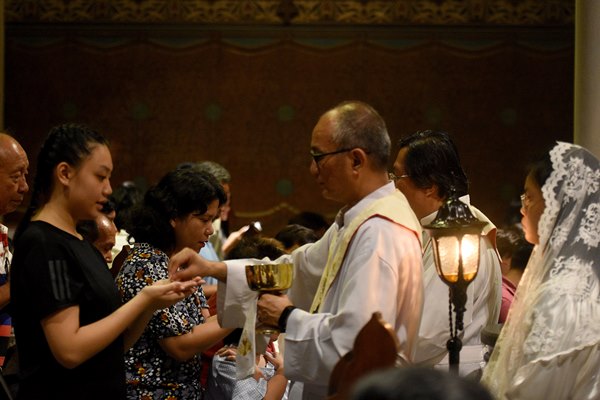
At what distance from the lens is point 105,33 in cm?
970

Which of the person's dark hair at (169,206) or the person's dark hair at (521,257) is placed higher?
the person's dark hair at (169,206)

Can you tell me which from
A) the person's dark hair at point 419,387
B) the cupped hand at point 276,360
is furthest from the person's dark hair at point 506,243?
the person's dark hair at point 419,387

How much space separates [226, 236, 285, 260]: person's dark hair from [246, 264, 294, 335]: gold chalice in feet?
5.16

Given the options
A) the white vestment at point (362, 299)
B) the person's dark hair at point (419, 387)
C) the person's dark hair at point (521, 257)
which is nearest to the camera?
the person's dark hair at point (419, 387)

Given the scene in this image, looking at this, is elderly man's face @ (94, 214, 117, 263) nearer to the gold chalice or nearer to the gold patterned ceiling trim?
the gold chalice

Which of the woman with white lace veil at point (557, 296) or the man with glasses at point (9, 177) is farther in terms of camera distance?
the man with glasses at point (9, 177)

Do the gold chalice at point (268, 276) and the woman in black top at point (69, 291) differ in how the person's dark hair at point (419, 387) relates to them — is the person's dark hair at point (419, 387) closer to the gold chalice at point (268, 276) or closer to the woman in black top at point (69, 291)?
the gold chalice at point (268, 276)

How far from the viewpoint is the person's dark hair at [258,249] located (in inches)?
184

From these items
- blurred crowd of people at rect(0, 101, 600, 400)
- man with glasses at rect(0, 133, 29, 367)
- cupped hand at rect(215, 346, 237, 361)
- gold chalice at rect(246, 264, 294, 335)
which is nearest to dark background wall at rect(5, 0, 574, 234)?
cupped hand at rect(215, 346, 237, 361)

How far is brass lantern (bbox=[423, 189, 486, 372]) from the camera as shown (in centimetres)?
350

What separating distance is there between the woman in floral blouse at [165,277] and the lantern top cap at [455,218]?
33.3 inches

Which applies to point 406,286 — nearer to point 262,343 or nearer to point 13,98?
point 262,343

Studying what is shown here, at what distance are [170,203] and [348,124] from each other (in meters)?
0.94

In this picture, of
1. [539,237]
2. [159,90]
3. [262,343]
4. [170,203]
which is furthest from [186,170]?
[159,90]
